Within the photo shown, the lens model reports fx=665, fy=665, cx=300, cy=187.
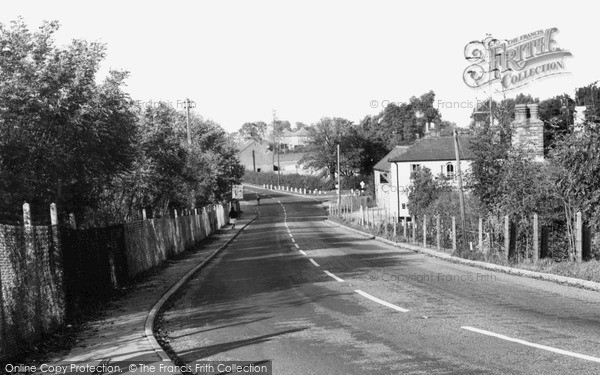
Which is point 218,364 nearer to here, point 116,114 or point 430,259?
point 116,114

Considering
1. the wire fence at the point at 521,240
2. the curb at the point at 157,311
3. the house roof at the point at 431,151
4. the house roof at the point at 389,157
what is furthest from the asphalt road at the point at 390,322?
the house roof at the point at 389,157

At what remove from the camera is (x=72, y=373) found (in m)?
8.19

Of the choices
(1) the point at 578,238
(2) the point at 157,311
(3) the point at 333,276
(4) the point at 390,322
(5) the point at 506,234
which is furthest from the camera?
(5) the point at 506,234

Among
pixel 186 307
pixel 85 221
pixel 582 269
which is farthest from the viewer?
pixel 85 221

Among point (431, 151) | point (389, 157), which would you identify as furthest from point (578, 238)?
point (389, 157)

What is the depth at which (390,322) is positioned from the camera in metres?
11.0

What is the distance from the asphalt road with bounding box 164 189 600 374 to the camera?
8.01 m

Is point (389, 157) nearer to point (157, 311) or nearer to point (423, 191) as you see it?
point (423, 191)

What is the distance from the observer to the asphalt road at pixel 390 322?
315 inches

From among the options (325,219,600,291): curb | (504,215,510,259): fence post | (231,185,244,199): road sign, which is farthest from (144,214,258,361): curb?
(231,185,244,199): road sign

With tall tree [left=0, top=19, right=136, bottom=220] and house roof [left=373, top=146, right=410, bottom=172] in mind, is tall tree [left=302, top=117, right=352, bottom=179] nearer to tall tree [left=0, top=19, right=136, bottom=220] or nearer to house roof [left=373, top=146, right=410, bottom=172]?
house roof [left=373, top=146, right=410, bottom=172]

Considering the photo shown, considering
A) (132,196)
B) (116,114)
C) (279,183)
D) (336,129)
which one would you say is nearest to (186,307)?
(116,114)

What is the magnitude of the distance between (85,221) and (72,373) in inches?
598

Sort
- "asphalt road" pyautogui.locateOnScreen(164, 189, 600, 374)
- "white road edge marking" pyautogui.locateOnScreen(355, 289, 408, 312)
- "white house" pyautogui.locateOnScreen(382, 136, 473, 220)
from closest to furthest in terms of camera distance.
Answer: "asphalt road" pyautogui.locateOnScreen(164, 189, 600, 374) < "white road edge marking" pyautogui.locateOnScreen(355, 289, 408, 312) < "white house" pyautogui.locateOnScreen(382, 136, 473, 220)
